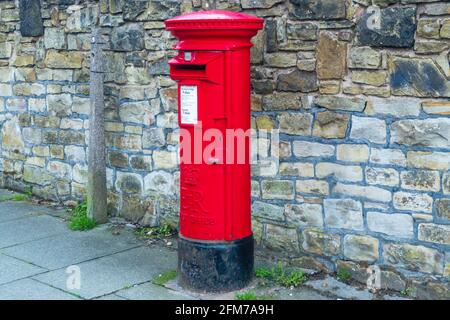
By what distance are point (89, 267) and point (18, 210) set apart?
213cm

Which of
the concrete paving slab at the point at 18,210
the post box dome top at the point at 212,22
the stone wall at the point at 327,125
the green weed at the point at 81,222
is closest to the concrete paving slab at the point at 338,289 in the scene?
the stone wall at the point at 327,125

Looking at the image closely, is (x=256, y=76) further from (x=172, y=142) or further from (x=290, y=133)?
(x=172, y=142)

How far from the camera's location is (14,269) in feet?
17.8

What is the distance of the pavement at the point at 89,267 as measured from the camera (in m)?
4.83

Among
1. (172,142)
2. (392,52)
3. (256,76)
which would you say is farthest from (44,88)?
(392,52)

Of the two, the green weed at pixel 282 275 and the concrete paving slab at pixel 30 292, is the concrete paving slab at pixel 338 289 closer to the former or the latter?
the green weed at pixel 282 275

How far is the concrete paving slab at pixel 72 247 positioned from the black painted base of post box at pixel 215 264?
3.83ft

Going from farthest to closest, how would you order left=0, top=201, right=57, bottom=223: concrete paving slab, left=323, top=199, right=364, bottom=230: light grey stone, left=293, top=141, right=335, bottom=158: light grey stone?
1. left=0, top=201, right=57, bottom=223: concrete paving slab
2. left=293, top=141, right=335, bottom=158: light grey stone
3. left=323, top=199, right=364, bottom=230: light grey stone

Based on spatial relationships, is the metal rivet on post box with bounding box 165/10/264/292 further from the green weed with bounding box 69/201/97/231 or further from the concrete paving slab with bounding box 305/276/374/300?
the green weed with bounding box 69/201/97/231

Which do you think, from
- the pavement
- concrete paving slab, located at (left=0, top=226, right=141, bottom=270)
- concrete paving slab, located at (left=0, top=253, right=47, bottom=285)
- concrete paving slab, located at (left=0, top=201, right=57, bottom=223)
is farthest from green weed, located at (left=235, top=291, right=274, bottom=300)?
concrete paving slab, located at (left=0, top=201, right=57, bottom=223)

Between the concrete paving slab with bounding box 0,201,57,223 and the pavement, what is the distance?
0.07 ft

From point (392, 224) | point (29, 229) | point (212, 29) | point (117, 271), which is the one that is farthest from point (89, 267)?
point (392, 224)

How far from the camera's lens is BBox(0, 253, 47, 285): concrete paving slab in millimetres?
5238

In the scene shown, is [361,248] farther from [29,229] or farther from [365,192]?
[29,229]
